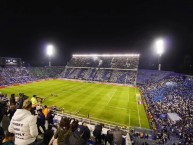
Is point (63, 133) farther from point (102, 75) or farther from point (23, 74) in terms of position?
point (102, 75)

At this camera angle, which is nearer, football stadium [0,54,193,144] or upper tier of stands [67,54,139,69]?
football stadium [0,54,193,144]

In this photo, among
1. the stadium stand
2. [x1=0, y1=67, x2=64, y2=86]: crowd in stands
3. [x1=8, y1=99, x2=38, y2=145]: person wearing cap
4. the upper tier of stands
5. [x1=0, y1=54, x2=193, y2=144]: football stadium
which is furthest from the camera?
the upper tier of stands

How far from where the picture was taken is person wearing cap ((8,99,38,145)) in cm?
339

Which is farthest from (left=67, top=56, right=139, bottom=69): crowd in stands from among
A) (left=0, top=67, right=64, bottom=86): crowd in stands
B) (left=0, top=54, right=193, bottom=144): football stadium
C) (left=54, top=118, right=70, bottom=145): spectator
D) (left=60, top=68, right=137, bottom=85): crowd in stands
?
(left=54, top=118, right=70, bottom=145): spectator

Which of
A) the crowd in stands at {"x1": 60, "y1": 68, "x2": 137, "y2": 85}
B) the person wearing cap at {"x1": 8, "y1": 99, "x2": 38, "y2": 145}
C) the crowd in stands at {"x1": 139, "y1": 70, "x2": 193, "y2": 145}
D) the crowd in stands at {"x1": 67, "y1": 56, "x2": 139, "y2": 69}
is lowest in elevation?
the crowd in stands at {"x1": 139, "y1": 70, "x2": 193, "y2": 145}

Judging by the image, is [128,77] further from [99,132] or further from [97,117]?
[99,132]

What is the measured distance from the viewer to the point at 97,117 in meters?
23.6

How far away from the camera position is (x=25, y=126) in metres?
3.39

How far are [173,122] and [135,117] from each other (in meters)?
5.73

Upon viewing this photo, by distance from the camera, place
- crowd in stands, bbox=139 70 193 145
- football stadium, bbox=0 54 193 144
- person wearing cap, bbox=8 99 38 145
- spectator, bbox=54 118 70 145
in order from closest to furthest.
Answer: person wearing cap, bbox=8 99 38 145, spectator, bbox=54 118 70 145, crowd in stands, bbox=139 70 193 145, football stadium, bbox=0 54 193 144

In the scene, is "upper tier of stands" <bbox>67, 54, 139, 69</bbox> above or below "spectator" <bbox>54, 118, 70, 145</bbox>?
above

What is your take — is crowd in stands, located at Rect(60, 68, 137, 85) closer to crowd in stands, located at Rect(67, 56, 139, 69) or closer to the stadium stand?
the stadium stand

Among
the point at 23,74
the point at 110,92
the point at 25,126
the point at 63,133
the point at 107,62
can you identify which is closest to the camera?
the point at 25,126

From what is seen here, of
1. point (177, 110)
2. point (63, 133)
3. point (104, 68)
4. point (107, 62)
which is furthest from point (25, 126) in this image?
point (107, 62)
